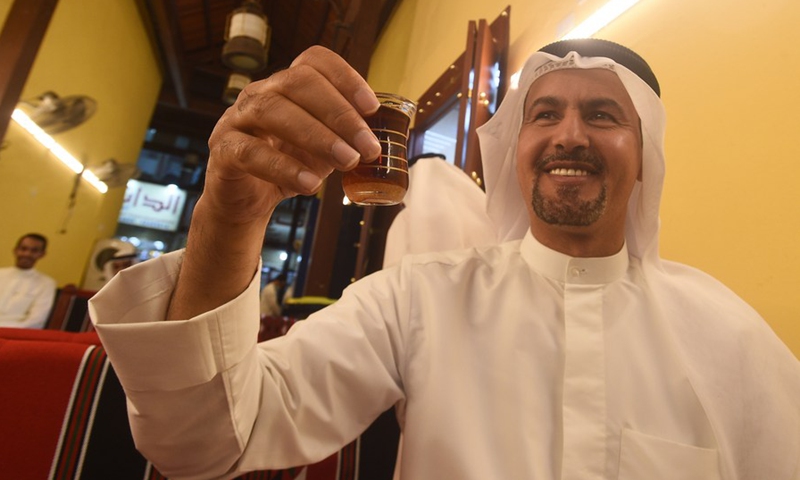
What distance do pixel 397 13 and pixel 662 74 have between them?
4433mm

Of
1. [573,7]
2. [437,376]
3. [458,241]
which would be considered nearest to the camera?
[437,376]

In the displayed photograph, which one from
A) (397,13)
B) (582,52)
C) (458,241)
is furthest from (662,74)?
(397,13)

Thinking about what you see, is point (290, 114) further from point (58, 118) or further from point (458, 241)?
point (58, 118)

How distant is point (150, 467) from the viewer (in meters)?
0.87

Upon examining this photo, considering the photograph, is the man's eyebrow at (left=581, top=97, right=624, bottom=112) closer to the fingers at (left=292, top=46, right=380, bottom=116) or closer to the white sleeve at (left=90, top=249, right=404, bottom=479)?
the fingers at (left=292, top=46, right=380, bottom=116)

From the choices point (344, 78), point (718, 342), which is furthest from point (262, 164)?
point (718, 342)

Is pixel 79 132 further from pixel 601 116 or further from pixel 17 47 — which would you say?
pixel 601 116

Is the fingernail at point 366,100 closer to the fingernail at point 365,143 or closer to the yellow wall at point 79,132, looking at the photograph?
the fingernail at point 365,143

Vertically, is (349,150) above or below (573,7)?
below

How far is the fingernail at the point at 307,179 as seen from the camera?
26.6 inches

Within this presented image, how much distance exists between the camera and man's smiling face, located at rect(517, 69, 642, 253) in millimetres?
1228

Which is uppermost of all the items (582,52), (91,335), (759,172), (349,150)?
(582,52)

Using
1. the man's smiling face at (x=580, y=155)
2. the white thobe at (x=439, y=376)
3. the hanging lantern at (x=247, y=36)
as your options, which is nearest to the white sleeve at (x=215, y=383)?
the white thobe at (x=439, y=376)

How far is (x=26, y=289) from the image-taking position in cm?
489
